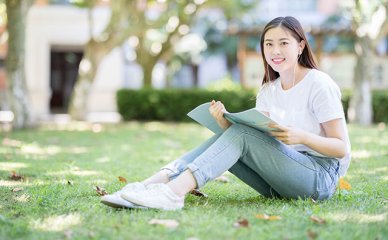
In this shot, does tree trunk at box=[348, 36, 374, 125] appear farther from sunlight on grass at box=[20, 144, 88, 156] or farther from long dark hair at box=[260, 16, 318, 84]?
long dark hair at box=[260, 16, 318, 84]

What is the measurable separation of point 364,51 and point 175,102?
16.2 feet

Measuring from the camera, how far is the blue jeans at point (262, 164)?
3240mm

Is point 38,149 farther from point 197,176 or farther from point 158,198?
point 197,176

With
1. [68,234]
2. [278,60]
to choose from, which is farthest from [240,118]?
[68,234]

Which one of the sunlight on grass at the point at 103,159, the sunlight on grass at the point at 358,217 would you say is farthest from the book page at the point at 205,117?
the sunlight on grass at the point at 103,159

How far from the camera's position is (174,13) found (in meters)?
15.7

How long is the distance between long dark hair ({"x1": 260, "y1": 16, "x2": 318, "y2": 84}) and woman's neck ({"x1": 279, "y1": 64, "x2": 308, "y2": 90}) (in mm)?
42

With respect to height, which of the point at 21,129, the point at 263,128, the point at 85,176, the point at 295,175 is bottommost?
the point at 21,129

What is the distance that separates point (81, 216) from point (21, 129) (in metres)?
8.10

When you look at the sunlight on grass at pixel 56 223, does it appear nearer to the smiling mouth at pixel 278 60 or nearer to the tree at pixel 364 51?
the smiling mouth at pixel 278 60

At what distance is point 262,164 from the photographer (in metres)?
3.38

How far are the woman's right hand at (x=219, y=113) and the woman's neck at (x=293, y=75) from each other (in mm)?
465

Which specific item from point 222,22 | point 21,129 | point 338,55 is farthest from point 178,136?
point 222,22

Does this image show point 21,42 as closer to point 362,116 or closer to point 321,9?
point 362,116
